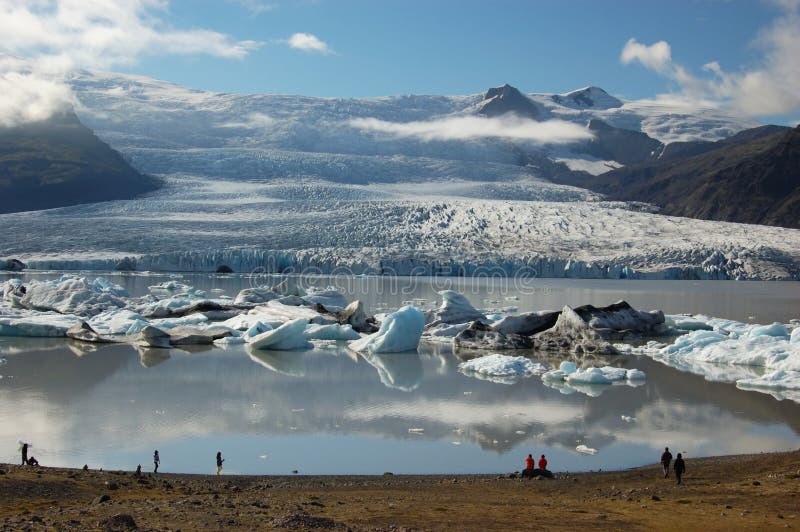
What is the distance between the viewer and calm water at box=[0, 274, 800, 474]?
8680mm

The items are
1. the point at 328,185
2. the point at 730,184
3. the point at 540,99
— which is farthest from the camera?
the point at 540,99

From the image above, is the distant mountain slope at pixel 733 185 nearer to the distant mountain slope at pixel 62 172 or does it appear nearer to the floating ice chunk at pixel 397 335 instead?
the distant mountain slope at pixel 62 172

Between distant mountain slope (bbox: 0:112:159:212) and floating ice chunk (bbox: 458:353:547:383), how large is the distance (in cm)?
4313

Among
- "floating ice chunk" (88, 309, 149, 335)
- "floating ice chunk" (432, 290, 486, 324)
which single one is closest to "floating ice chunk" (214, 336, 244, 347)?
"floating ice chunk" (88, 309, 149, 335)

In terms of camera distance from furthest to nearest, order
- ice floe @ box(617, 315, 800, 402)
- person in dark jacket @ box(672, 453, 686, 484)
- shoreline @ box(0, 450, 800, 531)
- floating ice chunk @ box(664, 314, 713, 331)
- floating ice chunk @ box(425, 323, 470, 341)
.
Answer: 1. floating ice chunk @ box(664, 314, 713, 331)
2. floating ice chunk @ box(425, 323, 470, 341)
3. ice floe @ box(617, 315, 800, 402)
4. person in dark jacket @ box(672, 453, 686, 484)
5. shoreline @ box(0, 450, 800, 531)

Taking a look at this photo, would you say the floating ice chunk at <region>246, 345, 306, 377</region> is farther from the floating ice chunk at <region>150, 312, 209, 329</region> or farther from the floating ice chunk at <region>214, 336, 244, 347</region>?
the floating ice chunk at <region>150, 312, 209, 329</region>

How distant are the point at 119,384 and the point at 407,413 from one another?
5082 mm

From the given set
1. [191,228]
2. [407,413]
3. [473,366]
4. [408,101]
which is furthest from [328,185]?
[407,413]

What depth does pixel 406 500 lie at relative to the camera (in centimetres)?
659

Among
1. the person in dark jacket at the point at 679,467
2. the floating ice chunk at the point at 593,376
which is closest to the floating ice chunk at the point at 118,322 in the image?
the floating ice chunk at the point at 593,376

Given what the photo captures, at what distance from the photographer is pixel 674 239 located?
137 ft

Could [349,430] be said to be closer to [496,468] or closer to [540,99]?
[496,468]

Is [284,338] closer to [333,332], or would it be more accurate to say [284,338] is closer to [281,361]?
[281,361]

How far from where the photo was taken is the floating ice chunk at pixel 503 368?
14.3 metres
